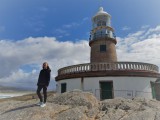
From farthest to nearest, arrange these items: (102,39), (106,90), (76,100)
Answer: (102,39) < (106,90) < (76,100)

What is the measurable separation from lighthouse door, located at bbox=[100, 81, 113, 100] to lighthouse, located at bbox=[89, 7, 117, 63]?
4357mm

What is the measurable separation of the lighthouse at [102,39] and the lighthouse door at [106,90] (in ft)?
14.3

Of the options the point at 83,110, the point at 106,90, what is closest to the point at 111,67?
the point at 106,90

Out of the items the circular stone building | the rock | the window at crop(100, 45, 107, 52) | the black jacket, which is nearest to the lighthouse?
the window at crop(100, 45, 107, 52)

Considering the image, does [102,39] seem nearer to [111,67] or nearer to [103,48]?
[103,48]

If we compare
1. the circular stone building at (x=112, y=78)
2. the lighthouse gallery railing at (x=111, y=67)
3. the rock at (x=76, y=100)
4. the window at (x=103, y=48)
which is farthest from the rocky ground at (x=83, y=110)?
the window at (x=103, y=48)

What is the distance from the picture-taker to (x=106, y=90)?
19203 millimetres

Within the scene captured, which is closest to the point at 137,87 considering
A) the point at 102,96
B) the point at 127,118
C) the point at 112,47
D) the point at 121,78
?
the point at 121,78

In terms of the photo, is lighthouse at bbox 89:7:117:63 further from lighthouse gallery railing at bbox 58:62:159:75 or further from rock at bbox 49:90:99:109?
rock at bbox 49:90:99:109

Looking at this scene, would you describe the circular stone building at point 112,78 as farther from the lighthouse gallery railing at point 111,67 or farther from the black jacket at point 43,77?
the black jacket at point 43,77

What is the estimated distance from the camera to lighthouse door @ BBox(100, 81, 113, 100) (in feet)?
62.8

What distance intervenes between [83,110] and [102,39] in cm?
1593

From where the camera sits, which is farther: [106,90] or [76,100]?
[106,90]

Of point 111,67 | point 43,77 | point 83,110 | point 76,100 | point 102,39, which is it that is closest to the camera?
point 83,110
